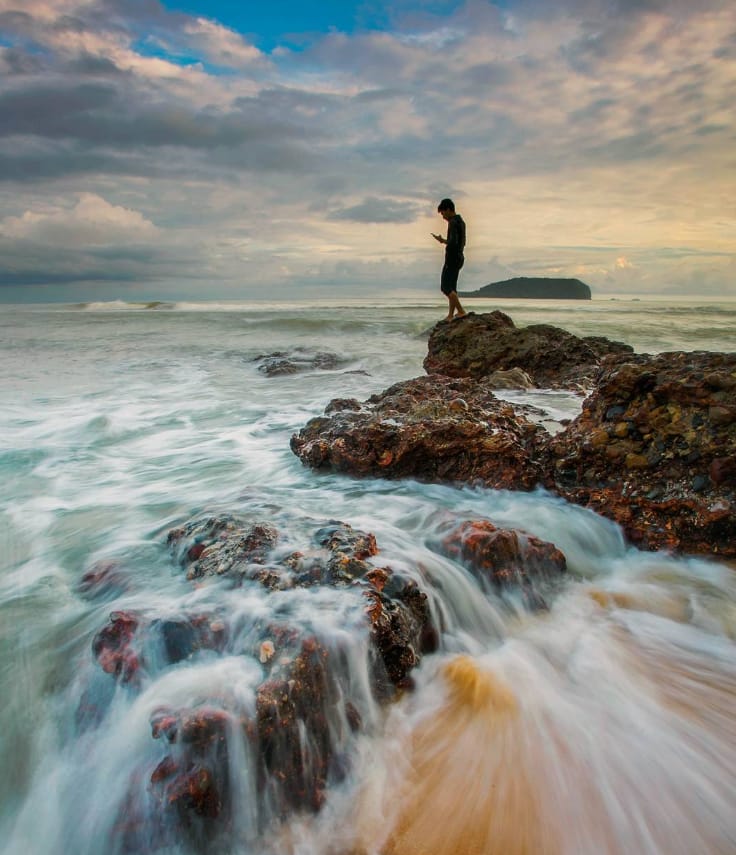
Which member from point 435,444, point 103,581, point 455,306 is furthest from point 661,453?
point 455,306

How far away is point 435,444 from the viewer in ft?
13.4

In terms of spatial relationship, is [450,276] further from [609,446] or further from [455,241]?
[609,446]

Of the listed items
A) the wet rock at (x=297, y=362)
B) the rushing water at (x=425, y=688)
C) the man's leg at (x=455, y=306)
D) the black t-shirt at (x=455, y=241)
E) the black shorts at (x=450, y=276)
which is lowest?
the wet rock at (x=297, y=362)

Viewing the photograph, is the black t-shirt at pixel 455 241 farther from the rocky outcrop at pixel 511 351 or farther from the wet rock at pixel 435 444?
the wet rock at pixel 435 444

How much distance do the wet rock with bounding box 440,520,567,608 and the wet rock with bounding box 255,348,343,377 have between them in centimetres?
821

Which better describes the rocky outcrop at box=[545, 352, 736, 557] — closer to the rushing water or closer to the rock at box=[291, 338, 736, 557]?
the rock at box=[291, 338, 736, 557]

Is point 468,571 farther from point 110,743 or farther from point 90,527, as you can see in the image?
point 90,527

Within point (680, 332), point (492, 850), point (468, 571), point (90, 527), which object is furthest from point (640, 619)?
point (680, 332)

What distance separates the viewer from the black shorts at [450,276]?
1009 centimetres

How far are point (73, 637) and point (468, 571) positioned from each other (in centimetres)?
192

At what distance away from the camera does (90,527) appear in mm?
3779

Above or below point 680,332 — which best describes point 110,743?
above

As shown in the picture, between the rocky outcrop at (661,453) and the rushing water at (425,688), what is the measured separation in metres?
0.17

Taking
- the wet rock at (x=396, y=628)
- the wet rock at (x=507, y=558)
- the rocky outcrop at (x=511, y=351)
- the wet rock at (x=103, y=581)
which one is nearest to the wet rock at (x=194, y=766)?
the wet rock at (x=396, y=628)
